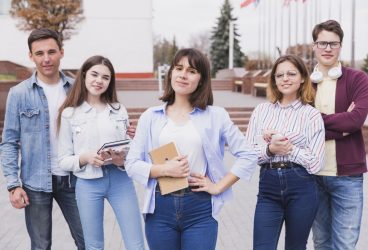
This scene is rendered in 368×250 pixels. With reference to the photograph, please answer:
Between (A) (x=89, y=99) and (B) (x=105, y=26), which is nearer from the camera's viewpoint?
(A) (x=89, y=99)

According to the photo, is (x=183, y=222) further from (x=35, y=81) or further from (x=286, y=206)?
(x=35, y=81)

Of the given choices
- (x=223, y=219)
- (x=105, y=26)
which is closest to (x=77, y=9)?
(x=105, y=26)

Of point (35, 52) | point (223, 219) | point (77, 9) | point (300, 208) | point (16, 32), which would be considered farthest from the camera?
point (16, 32)

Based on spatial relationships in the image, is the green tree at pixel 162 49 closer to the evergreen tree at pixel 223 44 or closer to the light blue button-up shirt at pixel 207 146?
the evergreen tree at pixel 223 44

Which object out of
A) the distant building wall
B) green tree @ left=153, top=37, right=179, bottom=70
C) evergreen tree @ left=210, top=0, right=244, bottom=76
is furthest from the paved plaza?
green tree @ left=153, top=37, right=179, bottom=70

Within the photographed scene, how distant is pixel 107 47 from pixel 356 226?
3241 cm

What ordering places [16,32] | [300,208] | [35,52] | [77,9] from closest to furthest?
[300,208] < [35,52] < [77,9] < [16,32]

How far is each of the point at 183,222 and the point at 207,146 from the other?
1.32 ft

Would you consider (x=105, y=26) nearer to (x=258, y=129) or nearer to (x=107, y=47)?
(x=107, y=47)

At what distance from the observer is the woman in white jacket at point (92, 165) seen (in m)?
3.01

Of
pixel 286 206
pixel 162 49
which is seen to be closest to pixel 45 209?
pixel 286 206

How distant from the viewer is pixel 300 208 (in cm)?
292

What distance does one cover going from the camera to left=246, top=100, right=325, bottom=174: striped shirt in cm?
288

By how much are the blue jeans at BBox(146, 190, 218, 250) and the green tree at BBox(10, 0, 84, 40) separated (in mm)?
25135
